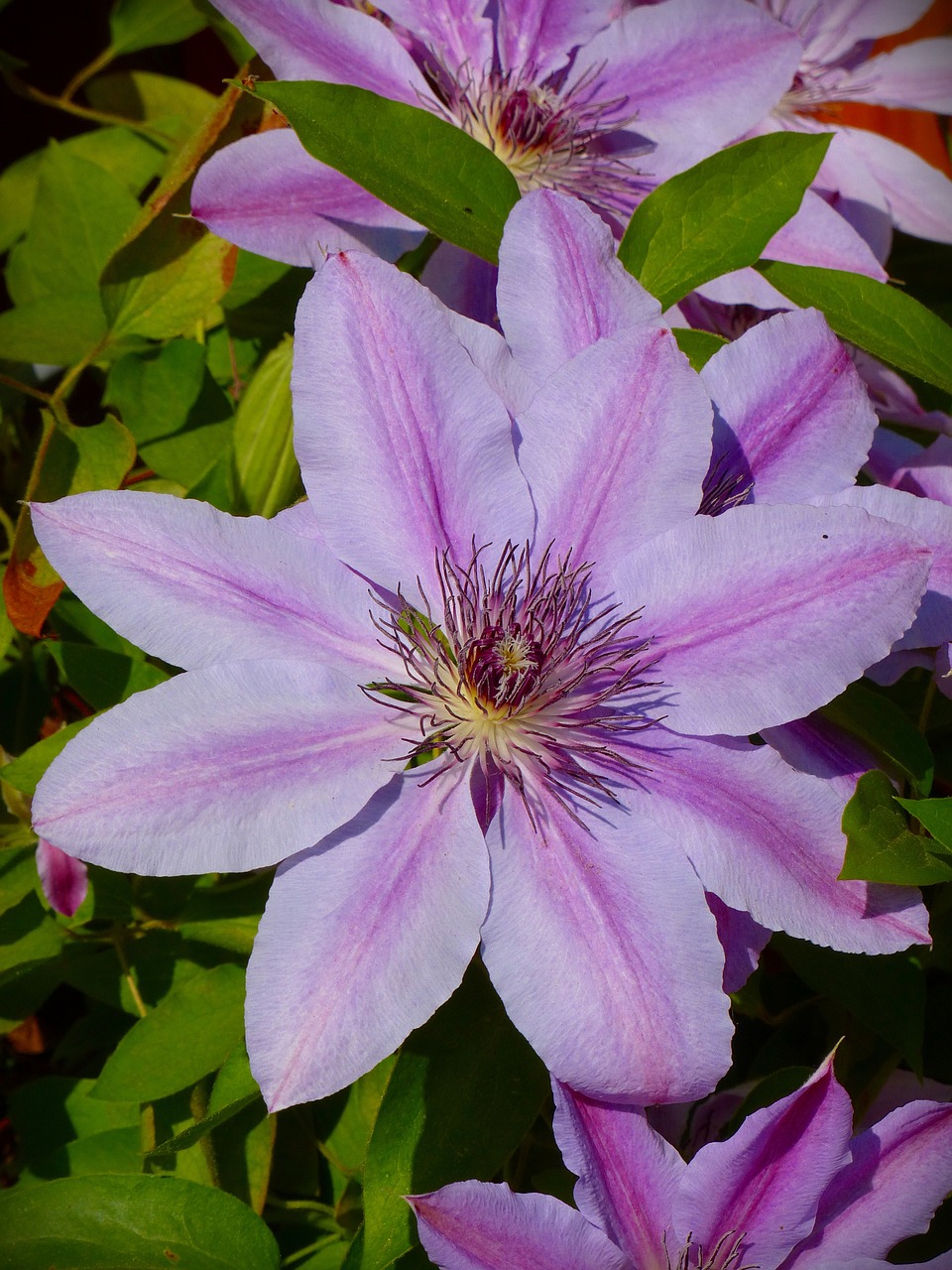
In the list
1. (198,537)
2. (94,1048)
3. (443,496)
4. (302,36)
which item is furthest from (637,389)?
(94,1048)

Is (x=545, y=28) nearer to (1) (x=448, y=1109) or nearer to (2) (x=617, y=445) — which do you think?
(2) (x=617, y=445)

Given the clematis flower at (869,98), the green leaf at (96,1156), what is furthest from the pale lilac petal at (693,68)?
the green leaf at (96,1156)

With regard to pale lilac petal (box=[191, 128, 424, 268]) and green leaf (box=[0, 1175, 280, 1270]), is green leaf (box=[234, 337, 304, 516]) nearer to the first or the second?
pale lilac petal (box=[191, 128, 424, 268])

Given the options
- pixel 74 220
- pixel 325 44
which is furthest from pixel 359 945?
pixel 74 220

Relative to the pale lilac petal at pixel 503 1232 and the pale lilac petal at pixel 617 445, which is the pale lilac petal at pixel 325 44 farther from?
the pale lilac petal at pixel 503 1232

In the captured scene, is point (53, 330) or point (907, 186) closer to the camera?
point (53, 330)

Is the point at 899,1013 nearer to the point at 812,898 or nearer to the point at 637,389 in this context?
the point at 812,898
